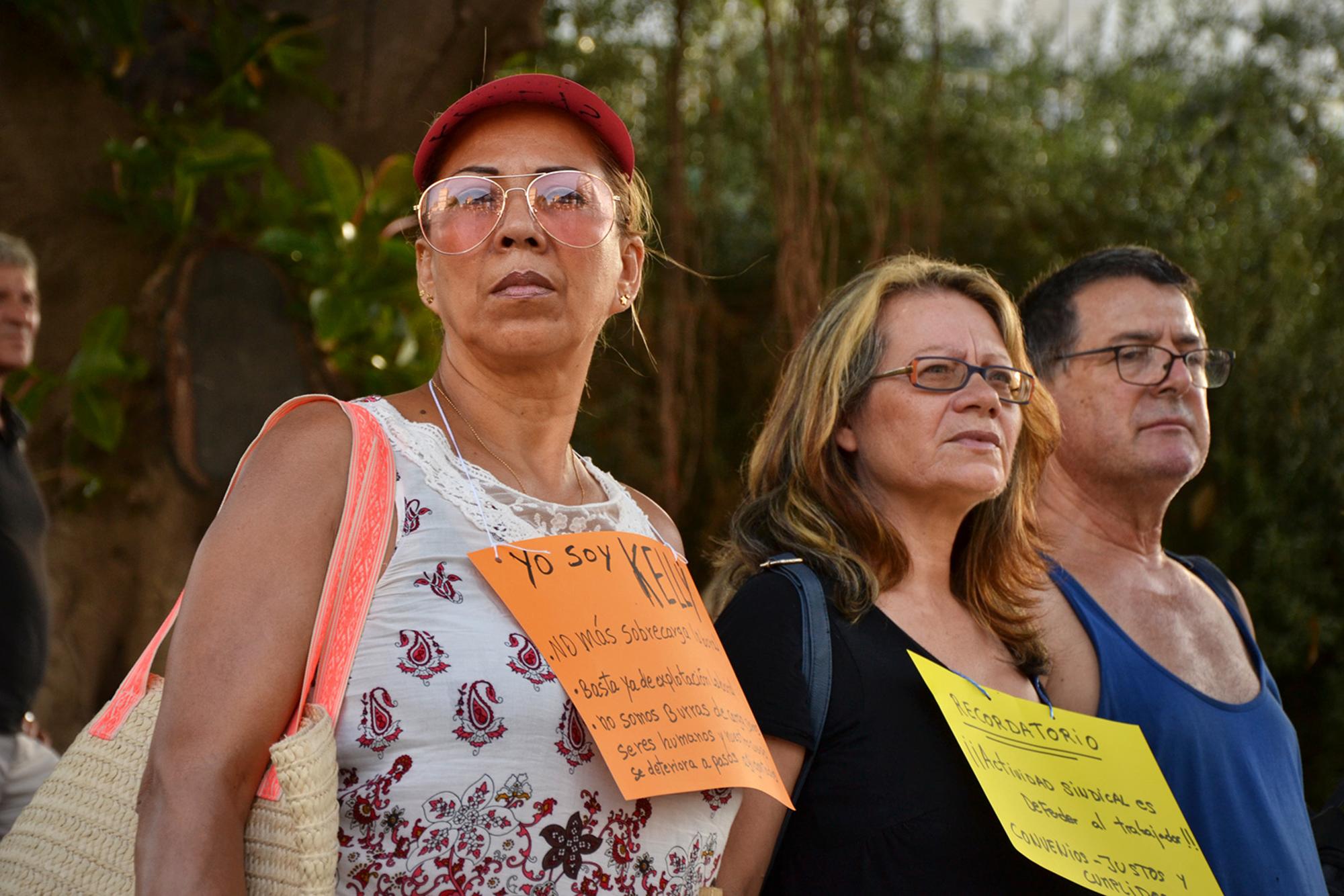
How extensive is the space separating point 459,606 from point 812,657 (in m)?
0.60

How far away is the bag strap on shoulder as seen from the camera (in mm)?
1666

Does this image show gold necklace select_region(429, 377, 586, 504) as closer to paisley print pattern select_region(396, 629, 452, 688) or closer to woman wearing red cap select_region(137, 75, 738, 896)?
woman wearing red cap select_region(137, 75, 738, 896)

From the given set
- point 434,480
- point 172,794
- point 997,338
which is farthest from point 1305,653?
point 172,794

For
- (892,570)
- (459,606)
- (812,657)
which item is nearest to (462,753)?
(459,606)

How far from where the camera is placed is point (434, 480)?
1370 mm

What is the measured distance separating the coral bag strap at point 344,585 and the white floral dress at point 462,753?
2cm

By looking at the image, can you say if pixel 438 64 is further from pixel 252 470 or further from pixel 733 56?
pixel 252 470

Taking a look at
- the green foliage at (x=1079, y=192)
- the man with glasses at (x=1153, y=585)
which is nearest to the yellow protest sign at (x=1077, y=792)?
the man with glasses at (x=1153, y=585)

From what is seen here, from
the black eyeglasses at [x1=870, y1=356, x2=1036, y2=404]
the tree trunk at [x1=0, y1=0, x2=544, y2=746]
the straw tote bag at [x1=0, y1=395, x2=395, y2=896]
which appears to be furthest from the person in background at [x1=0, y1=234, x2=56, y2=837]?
the black eyeglasses at [x1=870, y1=356, x2=1036, y2=404]

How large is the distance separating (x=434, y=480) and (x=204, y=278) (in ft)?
8.08

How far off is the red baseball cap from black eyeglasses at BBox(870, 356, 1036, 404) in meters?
0.63

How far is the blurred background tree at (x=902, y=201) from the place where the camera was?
357 cm

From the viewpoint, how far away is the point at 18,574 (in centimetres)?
279

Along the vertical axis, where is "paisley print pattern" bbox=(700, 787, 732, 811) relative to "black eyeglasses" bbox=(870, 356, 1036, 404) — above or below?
below
